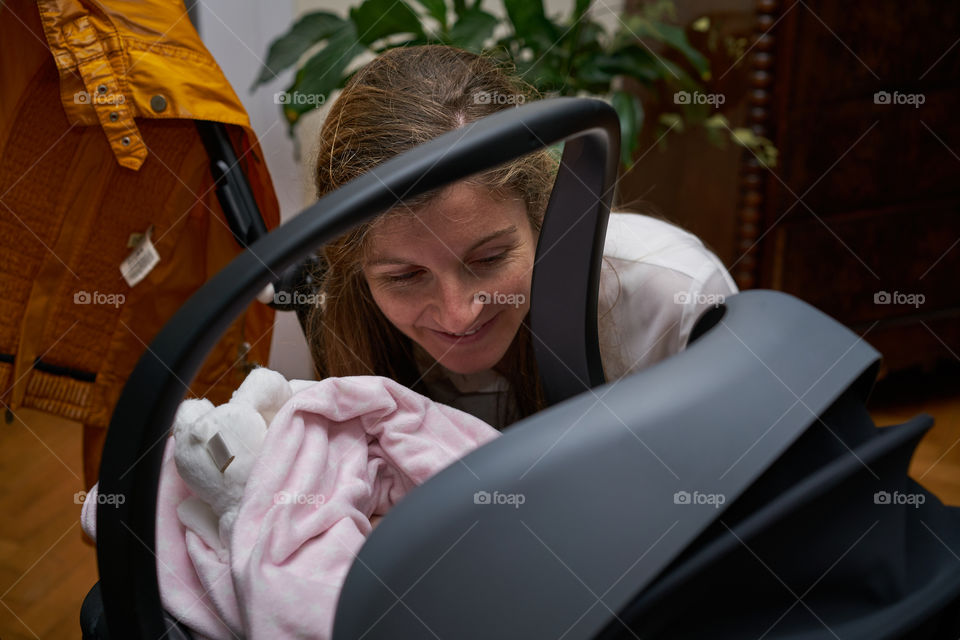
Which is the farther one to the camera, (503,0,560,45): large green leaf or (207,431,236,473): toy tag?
(503,0,560,45): large green leaf

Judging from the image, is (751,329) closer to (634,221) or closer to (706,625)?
(706,625)

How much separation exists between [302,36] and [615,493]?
1.79 meters

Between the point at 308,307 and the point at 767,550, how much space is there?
0.84m

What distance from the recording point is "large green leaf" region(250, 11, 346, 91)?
1.97 m

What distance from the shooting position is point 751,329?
543 mm
